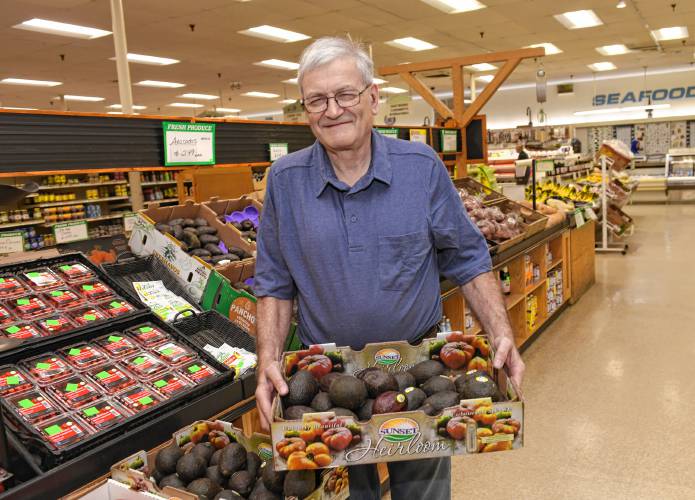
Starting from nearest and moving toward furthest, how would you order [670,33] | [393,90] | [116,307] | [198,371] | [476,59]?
[198,371], [116,307], [476,59], [670,33], [393,90]

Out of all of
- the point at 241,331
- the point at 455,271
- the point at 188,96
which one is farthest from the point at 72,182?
the point at 455,271

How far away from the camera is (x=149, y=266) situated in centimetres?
306

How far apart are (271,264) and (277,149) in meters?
2.03

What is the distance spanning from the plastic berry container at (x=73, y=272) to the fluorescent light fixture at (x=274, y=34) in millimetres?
7686

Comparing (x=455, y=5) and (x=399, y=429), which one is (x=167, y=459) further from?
(x=455, y=5)

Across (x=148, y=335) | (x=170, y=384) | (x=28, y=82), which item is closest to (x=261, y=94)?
(x=28, y=82)

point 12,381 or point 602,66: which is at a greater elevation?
point 602,66

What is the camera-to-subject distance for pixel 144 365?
7.02ft

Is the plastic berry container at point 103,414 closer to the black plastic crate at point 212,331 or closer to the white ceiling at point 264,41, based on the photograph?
the black plastic crate at point 212,331

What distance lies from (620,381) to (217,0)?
6732 mm

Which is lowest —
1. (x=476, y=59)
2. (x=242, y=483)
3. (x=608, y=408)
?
(x=608, y=408)

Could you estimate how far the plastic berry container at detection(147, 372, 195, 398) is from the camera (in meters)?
2.01

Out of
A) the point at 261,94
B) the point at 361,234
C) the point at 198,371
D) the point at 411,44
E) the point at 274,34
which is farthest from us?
the point at 261,94

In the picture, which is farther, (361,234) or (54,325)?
(54,325)
